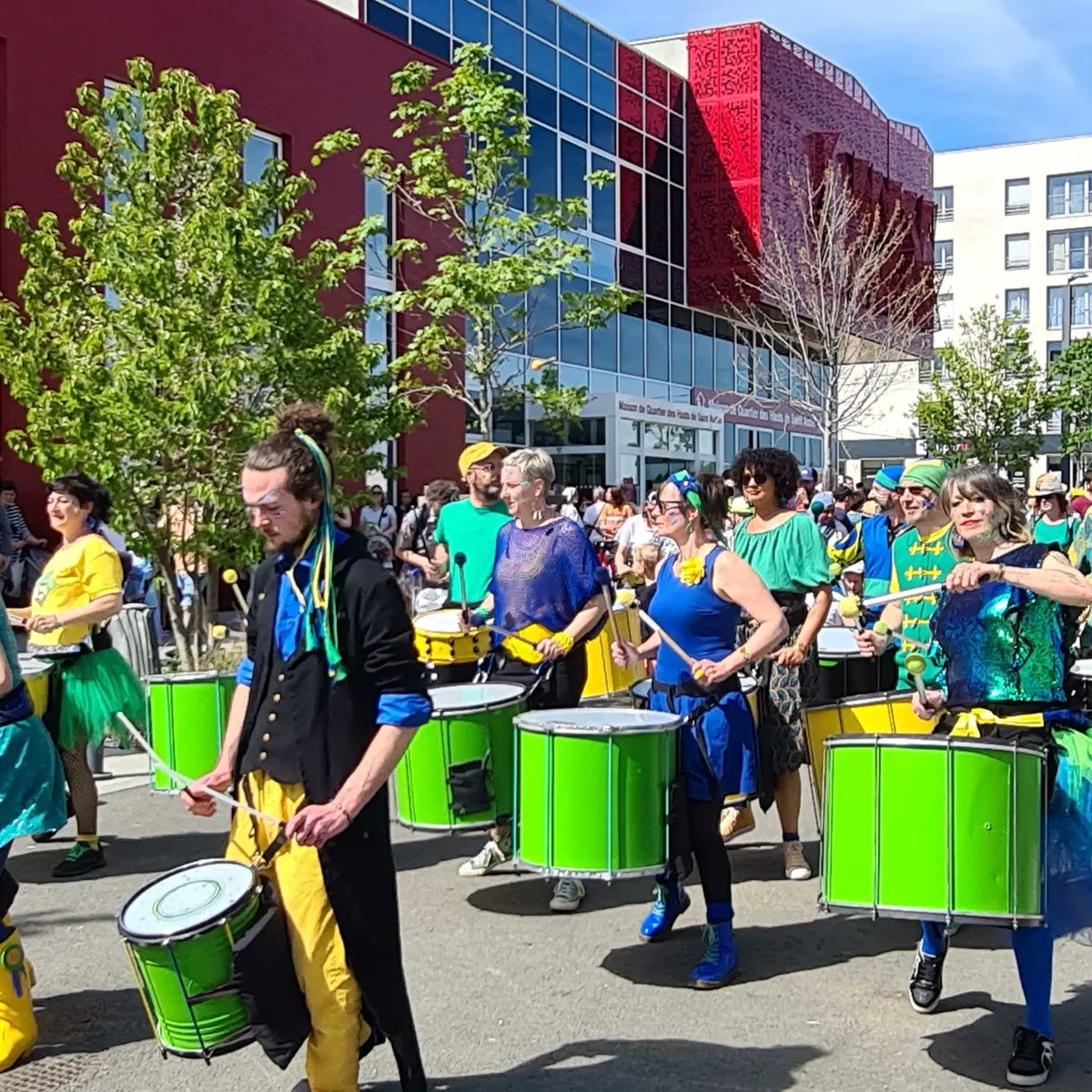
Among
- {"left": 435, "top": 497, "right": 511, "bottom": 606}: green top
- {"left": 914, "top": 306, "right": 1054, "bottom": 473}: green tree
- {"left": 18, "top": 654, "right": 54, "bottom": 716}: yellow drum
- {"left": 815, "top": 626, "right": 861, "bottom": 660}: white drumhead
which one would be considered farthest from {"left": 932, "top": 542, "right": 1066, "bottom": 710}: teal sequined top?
{"left": 914, "top": 306, "right": 1054, "bottom": 473}: green tree

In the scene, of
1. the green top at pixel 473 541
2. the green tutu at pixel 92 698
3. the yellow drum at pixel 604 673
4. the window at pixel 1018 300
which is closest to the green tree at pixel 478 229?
the yellow drum at pixel 604 673

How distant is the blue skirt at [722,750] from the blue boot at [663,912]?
59 cm

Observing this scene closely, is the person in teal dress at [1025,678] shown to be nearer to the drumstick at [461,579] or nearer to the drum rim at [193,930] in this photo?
the drum rim at [193,930]

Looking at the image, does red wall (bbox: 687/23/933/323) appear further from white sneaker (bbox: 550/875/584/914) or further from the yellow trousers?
the yellow trousers

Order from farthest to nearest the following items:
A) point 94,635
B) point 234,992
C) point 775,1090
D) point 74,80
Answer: point 74,80 < point 94,635 < point 775,1090 < point 234,992

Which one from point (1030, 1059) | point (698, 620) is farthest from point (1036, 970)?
point (698, 620)

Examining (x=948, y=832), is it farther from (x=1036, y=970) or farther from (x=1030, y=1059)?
(x=1030, y=1059)

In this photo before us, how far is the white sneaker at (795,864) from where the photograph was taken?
6242mm

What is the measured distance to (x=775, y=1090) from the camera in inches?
155

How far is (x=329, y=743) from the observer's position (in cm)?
331

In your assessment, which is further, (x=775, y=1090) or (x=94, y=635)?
(x=94, y=635)

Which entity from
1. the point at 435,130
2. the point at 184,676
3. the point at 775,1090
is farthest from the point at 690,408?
the point at 775,1090

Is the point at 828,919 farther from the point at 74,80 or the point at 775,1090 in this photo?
the point at 74,80

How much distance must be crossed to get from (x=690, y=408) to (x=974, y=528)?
30.1 m
